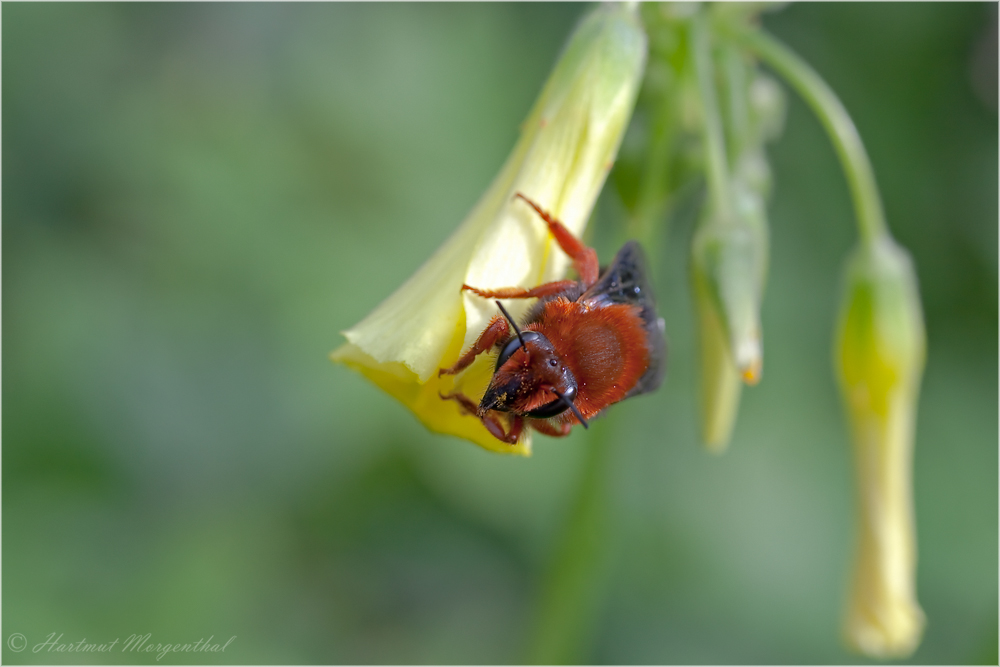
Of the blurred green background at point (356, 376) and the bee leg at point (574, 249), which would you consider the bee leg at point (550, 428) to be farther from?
the blurred green background at point (356, 376)

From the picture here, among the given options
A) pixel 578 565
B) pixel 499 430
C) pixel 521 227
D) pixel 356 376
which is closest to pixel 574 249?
pixel 521 227

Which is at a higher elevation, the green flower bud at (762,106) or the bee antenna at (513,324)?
the green flower bud at (762,106)

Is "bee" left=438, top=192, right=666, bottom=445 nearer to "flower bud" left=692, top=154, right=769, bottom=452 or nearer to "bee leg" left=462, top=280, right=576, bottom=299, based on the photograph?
"bee leg" left=462, top=280, right=576, bottom=299

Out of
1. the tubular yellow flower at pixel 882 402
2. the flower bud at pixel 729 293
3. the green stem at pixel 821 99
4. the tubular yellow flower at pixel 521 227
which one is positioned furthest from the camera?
the tubular yellow flower at pixel 882 402

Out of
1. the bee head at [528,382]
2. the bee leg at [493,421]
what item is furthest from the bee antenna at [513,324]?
the bee leg at [493,421]

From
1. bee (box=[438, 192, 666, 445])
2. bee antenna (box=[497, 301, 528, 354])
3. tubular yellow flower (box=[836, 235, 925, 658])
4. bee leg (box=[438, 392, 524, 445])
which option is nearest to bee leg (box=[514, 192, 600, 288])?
bee (box=[438, 192, 666, 445])

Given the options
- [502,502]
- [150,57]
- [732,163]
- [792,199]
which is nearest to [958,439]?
[792,199]
